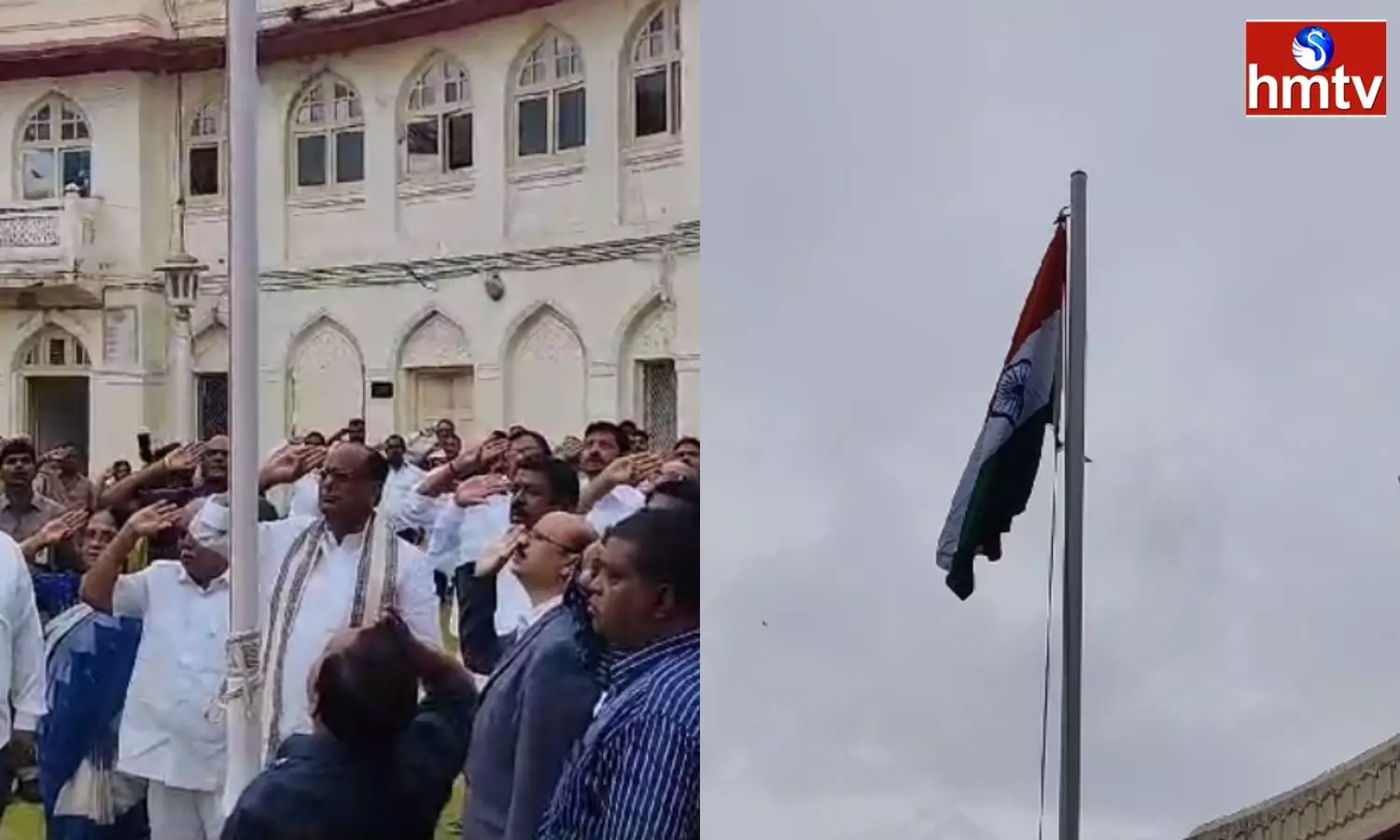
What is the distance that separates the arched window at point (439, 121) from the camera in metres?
1.96

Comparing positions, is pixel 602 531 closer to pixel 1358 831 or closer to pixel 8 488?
pixel 8 488

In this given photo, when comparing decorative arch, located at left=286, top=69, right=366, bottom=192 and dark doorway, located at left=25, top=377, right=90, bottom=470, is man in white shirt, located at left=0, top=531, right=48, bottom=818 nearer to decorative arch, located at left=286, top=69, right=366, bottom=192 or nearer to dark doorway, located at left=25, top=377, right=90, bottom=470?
dark doorway, located at left=25, top=377, right=90, bottom=470

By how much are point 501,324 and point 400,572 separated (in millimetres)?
332

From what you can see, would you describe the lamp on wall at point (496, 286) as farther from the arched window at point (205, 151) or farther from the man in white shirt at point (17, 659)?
the man in white shirt at point (17, 659)

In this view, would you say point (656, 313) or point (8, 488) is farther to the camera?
point (8, 488)

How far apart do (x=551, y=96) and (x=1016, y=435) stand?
0.68 metres

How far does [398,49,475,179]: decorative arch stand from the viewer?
1961 mm

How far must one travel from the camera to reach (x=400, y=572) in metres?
2.00

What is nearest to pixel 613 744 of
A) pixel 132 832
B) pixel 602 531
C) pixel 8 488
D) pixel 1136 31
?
pixel 602 531

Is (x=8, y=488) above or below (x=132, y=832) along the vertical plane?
above

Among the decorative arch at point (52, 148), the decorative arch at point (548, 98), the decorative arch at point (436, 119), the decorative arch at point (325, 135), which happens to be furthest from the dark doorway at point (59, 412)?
the decorative arch at point (548, 98)

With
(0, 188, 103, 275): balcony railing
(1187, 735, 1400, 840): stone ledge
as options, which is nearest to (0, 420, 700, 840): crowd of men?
(0, 188, 103, 275): balcony railing

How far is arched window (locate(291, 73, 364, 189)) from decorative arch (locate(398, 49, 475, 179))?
59 millimetres

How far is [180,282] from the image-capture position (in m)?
2.02
